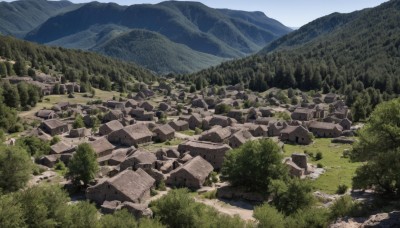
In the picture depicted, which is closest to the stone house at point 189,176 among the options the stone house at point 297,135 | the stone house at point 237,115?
the stone house at point 297,135

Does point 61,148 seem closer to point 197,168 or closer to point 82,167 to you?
point 82,167

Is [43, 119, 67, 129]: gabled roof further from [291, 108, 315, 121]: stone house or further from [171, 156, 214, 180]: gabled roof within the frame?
[291, 108, 315, 121]: stone house

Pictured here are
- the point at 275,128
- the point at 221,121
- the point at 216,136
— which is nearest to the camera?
the point at 216,136

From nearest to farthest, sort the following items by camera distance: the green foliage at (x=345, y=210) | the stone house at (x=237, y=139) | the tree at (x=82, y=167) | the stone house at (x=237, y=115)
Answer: the green foliage at (x=345, y=210), the tree at (x=82, y=167), the stone house at (x=237, y=139), the stone house at (x=237, y=115)

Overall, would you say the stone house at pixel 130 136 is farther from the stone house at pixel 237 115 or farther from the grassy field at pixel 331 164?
the stone house at pixel 237 115

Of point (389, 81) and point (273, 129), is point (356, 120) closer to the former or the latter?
point (273, 129)

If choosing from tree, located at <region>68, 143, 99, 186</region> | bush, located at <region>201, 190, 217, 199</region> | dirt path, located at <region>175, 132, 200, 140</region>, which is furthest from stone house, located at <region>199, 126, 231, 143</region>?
tree, located at <region>68, 143, 99, 186</region>

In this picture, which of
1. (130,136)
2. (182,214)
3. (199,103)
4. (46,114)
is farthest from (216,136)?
(199,103)
